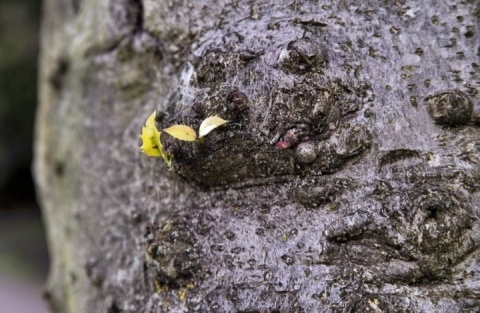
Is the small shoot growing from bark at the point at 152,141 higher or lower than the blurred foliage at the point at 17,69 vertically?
higher

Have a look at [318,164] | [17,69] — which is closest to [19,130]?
[17,69]

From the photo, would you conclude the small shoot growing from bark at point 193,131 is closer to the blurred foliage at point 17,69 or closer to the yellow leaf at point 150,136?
the yellow leaf at point 150,136

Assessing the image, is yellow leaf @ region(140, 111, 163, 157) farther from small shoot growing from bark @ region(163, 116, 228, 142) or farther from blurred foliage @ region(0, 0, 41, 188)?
blurred foliage @ region(0, 0, 41, 188)

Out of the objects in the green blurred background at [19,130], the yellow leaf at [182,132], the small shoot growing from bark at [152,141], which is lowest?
the green blurred background at [19,130]

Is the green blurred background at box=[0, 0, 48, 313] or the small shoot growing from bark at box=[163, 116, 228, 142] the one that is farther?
the green blurred background at box=[0, 0, 48, 313]

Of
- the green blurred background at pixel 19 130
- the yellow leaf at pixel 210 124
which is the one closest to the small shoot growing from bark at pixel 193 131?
the yellow leaf at pixel 210 124

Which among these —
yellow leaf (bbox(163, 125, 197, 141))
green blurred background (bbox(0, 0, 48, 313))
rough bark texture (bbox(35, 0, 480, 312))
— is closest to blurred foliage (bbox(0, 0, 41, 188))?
green blurred background (bbox(0, 0, 48, 313))

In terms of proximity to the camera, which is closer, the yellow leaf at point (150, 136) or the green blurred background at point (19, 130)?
the yellow leaf at point (150, 136)
